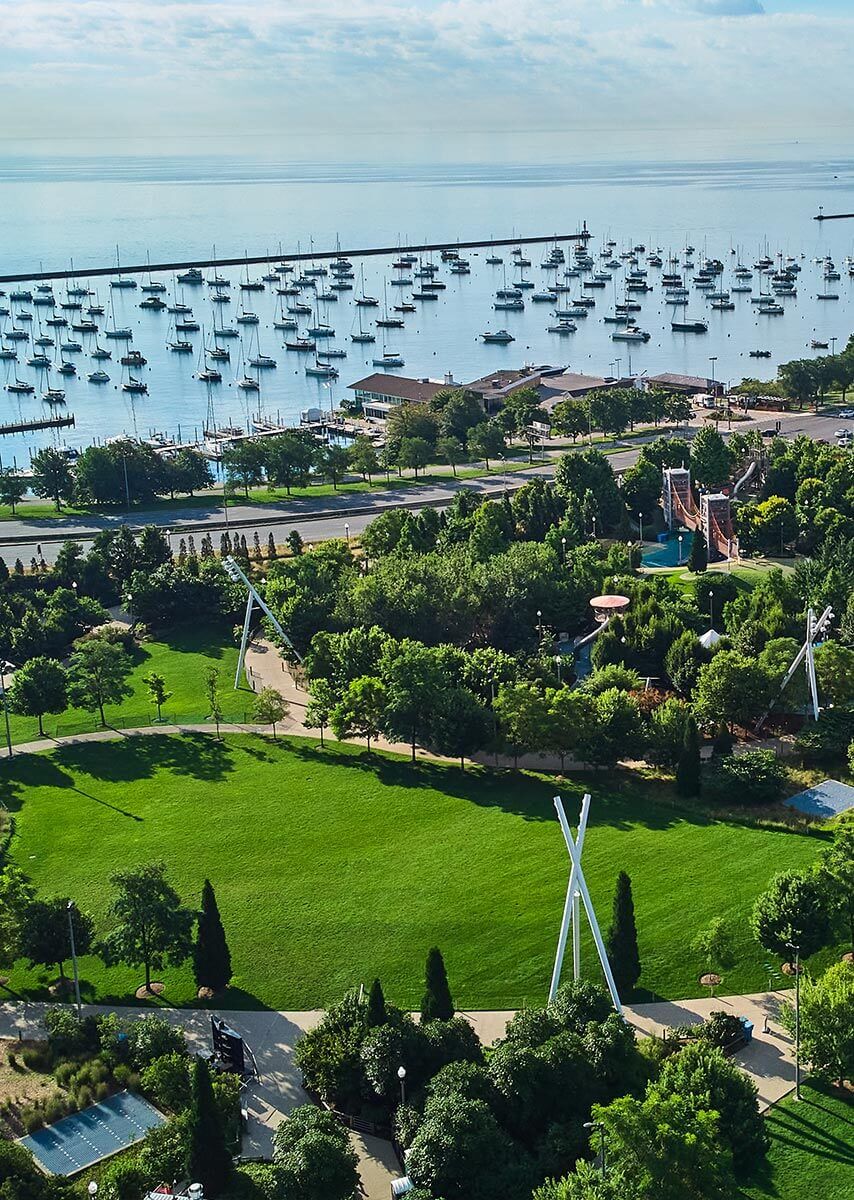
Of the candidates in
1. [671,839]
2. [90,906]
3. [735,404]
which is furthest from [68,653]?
[735,404]

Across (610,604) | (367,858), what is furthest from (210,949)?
(610,604)

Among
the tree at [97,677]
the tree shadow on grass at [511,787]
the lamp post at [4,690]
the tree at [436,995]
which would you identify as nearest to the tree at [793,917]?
the tree shadow on grass at [511,787]

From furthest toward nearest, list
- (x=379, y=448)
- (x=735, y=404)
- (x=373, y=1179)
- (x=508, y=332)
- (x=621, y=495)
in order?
(x=508, y=332) → (x=735, y=404) → (x=379, y=448) → (x=621, y=495) → (x=373, y=1179)

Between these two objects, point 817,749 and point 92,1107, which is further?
point 817,749

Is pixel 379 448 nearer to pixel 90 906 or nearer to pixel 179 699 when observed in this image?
pixel 179 699

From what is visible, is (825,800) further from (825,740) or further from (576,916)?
(576,916)

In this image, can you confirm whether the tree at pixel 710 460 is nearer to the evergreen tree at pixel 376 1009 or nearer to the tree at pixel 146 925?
the tree at pixel 146 925

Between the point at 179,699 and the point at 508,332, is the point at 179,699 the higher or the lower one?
the lower one

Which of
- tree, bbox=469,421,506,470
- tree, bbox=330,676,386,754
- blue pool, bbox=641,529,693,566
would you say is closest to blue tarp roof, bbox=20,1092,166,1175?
tree, bbox=330,676,386,754
